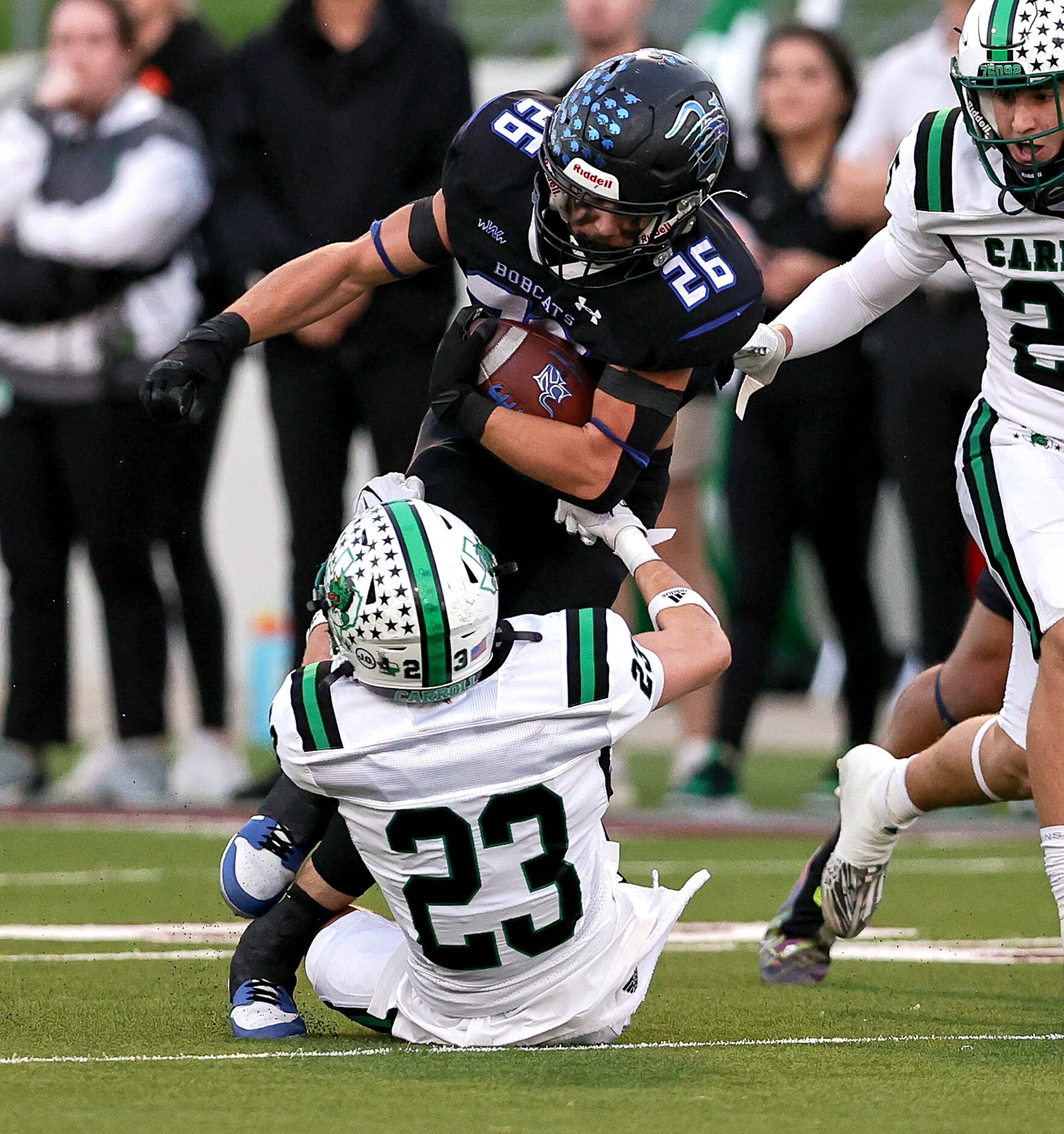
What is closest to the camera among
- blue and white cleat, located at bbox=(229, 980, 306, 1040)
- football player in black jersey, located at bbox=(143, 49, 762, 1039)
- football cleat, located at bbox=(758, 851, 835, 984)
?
blue and white cleat, located at bbox=(229, 980, 306, 1040)

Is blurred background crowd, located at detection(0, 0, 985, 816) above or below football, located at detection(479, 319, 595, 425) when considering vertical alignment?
below

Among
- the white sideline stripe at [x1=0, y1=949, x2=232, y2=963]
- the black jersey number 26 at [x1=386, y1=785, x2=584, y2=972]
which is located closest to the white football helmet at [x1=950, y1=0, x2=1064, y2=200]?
the black jersey number 26 at [x1=386, y1=785, x2=584, y2=972]

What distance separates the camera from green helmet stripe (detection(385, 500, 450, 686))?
11.4 feet

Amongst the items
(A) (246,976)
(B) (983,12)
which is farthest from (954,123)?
(A) (246,976)

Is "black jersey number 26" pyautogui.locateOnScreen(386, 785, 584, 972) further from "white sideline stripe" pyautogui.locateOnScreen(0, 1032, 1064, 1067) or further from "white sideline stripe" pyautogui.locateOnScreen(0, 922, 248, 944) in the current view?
"white sideline stripe" pyautogui.locateOnScreen(0, 922, 248, 944)

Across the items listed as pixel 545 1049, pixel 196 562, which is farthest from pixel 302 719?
pixel 196 562

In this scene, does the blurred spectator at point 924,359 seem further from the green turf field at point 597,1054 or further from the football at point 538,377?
the football at point 538,377

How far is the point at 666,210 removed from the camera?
4.03m

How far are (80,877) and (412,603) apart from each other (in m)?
2.86

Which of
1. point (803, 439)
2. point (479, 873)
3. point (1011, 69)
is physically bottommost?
point (803, 439)

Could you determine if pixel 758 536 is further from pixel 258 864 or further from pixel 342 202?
pixel 258 864

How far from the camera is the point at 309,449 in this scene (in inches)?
286

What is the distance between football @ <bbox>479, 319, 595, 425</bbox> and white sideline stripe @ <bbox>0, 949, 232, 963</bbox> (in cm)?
143

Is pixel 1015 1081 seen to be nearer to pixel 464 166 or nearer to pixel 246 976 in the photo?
pixel 246 976
